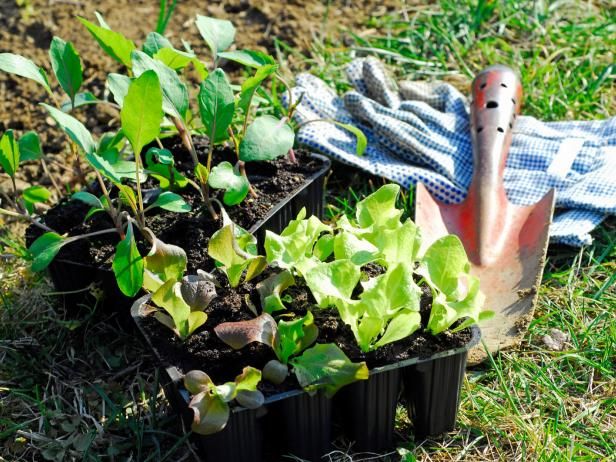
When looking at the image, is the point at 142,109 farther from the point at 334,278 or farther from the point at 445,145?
the point at 445,145

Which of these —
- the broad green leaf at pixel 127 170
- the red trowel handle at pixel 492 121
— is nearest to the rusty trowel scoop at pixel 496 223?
the red trowel handle at pixel 492 121

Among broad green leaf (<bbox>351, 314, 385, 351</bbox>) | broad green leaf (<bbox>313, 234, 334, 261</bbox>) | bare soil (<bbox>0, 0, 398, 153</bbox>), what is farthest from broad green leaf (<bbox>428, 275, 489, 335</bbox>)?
bare soil (<bbox>0, 0, 398, 153</bbox>)

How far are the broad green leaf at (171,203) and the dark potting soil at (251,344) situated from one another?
238 mm

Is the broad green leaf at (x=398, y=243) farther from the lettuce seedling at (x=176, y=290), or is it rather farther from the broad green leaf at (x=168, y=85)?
the broad green leaf at (x=168, y=85)

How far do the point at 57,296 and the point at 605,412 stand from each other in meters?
1.20

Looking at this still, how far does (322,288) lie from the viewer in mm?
1348

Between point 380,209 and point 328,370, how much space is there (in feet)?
1.21

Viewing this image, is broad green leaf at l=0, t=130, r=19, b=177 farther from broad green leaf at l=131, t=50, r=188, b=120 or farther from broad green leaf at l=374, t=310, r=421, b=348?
broad green leaf at l=374, t=310, r=421, b=348

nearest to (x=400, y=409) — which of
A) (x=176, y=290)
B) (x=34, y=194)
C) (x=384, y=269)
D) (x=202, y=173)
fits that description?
(x=384, y=269)

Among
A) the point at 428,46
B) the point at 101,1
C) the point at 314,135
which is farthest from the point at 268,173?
the point at 101,1

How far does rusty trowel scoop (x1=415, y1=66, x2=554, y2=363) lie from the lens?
1.76 meters

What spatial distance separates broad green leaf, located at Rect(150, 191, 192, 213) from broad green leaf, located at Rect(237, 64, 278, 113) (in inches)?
9.1

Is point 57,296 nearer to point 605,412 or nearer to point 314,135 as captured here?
point 314,135

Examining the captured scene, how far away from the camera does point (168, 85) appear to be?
5.04ft
